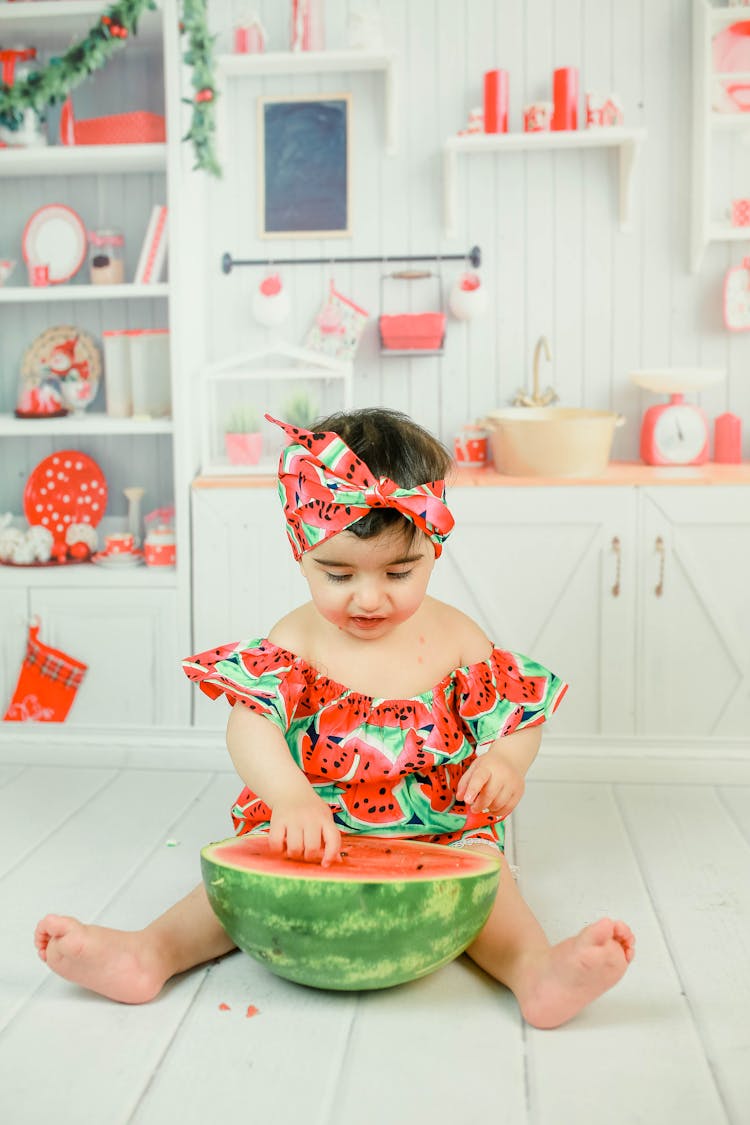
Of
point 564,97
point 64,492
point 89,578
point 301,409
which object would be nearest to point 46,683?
point 89,578

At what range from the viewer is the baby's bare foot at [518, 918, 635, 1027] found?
1510 millimetres

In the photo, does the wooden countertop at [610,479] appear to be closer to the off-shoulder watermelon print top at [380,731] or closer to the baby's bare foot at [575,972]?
the off-shoulder watermelon print top at [380,731]

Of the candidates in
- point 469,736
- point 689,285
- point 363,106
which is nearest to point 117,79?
point 363,106

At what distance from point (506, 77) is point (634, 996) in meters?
2.30

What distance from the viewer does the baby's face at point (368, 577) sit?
67.1 inches

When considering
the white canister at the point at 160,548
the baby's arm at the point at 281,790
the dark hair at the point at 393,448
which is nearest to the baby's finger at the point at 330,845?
the baby's arm at the point at 281,790

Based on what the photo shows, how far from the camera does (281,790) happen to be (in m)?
1.69

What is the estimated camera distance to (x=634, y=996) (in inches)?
67.3

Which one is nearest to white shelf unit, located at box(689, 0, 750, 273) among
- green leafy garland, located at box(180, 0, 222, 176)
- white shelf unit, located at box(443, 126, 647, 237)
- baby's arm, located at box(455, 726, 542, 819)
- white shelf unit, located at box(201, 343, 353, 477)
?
white shelf unit, located at box(443, 126, 647, 237)

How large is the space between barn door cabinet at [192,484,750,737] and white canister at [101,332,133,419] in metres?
0.51

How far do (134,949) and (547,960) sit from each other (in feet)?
1.92

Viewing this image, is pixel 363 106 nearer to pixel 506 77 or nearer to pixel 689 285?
pixel 506 77

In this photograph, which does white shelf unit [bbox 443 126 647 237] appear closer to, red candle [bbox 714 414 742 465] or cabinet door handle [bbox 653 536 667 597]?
red candle [bbox 714 414 742 465]

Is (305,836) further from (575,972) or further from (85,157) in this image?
(85,157)
